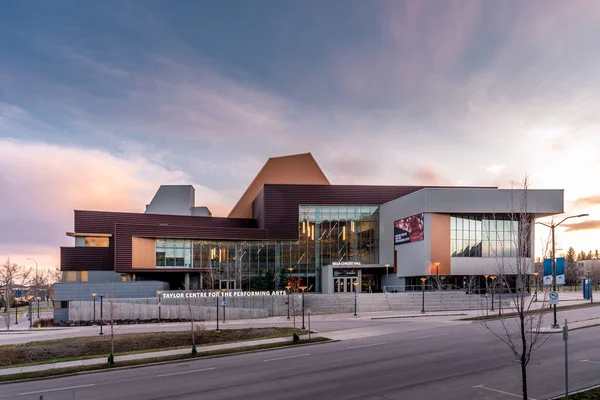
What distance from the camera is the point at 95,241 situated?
2911 inches

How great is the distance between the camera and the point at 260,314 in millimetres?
50844

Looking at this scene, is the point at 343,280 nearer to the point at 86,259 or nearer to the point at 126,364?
the point at 86,259

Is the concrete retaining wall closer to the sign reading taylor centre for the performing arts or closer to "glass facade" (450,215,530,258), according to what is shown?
the sign reading taylor centre for the performing arts

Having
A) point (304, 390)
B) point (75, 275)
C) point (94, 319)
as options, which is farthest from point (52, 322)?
point (304, 390)

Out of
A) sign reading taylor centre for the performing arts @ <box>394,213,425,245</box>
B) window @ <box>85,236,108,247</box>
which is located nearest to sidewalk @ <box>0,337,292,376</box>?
sign reading taylor centre for the performing arts @ <box>394,213,425,245</box>

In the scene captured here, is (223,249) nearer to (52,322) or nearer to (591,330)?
(52,322)

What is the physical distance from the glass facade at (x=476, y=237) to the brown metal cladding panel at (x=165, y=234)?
2959 cm

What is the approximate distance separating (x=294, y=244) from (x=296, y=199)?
24.2 feet

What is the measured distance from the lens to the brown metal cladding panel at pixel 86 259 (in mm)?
71062

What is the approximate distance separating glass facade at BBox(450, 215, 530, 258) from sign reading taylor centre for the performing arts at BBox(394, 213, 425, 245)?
4.13 metres

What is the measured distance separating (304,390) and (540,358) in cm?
1133

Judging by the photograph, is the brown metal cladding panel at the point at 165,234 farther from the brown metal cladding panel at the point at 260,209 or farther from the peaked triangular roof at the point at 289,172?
the peaked triangular roof at the point at 289,172

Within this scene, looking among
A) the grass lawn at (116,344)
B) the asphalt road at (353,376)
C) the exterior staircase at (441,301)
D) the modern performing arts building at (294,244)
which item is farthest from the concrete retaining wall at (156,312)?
the asphalt road at (353,376)

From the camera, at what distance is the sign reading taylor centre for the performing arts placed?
6284cm
